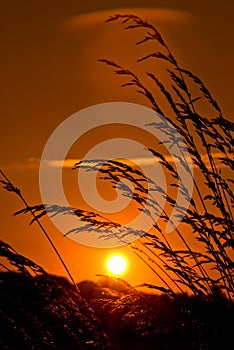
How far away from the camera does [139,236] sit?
363 cm

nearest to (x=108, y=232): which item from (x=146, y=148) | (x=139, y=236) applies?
(x=139, y=236)

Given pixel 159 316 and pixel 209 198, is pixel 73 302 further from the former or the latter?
pixel 209 198

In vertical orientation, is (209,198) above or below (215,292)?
above

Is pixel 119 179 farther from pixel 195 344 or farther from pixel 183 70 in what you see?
pixel 195 344

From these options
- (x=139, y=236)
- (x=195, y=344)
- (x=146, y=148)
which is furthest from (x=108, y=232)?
(x=195, y=344)

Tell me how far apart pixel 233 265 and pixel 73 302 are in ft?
2.23

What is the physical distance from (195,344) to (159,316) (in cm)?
22

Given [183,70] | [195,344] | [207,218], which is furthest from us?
[183,70]

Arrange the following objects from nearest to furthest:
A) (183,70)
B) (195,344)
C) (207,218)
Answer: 1. (195,344)
2. (207,218)
3. (183,70)

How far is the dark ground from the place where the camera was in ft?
10.5

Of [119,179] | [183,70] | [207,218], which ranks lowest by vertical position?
[207,218]

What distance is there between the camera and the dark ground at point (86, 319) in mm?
3211

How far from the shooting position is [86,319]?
334 cm

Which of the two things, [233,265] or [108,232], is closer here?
[233,265]
